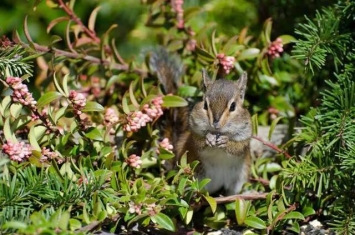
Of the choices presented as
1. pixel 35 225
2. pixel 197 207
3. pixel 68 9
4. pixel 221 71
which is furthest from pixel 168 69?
pixel 35 225

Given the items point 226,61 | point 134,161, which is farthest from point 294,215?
point 226,61

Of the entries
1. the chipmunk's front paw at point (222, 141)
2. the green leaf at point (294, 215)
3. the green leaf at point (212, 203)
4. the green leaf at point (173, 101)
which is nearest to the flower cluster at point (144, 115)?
the green leaf at point (173, 101)

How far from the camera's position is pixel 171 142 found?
10.0ft

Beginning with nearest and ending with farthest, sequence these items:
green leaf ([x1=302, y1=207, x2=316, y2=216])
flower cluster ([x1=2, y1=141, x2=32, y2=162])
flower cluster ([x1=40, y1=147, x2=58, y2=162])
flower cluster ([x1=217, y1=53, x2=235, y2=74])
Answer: flower cluster ([x1=2, y1=141, x2=32, y2=162]) < flower cluster ([x1=40, y1=147, x2=58, y2=162]) < green leaf ([x1=302, y1=207, x2=316, y2=216]) < flower cluster ([x1=217, y1=53, x2=235, y2=74])

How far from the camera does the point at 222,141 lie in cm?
274

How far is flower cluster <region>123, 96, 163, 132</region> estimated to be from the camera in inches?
104

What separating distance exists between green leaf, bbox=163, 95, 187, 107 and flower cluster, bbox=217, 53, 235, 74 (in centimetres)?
24

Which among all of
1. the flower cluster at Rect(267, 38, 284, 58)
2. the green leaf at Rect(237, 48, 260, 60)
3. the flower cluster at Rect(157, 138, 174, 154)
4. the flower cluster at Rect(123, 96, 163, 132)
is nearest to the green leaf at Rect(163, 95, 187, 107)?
the flower cluster at Rect(123, 96, 163, 132)

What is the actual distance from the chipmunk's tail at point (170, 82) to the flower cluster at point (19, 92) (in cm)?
71

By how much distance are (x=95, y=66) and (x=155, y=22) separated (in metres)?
0.32

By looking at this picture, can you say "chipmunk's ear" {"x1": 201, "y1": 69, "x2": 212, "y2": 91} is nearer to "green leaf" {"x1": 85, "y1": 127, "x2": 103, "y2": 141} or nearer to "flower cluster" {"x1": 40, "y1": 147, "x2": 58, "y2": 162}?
"green leaf" {"x1": 85, "y1": 127, "x2": 103, "y2": 141}

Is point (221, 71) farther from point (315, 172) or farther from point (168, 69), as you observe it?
point (315, 172)

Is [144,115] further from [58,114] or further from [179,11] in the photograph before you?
[179,11]

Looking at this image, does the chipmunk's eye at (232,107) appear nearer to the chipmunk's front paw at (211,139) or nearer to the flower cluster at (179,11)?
the chipmunk's front paw at (211,139)
